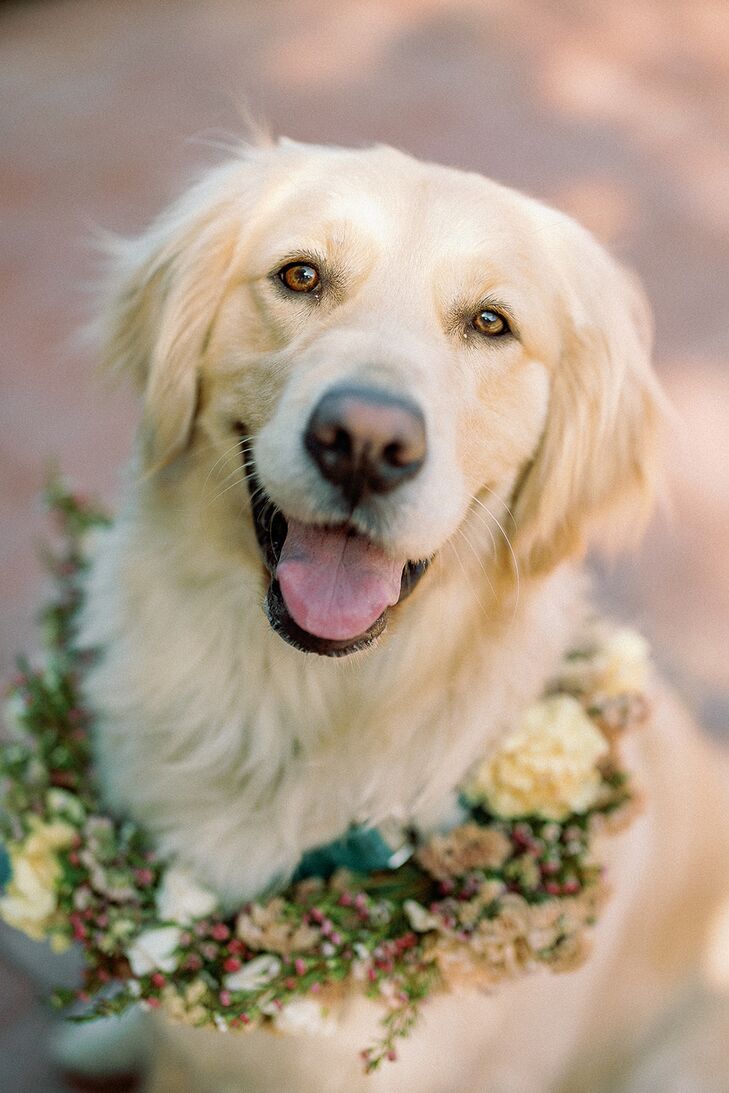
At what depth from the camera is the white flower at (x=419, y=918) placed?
2006mm

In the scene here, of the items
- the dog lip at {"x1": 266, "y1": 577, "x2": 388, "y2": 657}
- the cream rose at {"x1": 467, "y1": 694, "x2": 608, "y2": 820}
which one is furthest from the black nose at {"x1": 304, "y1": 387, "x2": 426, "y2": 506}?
the cream rose at {"x1": 467, "y1": 694, "x2": 608, "y2": 820}

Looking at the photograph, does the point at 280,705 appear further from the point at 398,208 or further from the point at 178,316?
the point at 398,208

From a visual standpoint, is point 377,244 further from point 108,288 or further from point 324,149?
point 108,288

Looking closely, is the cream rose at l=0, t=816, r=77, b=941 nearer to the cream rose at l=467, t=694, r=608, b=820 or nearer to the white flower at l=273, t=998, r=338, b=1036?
the white flower at l=273, t=998, r=338, b=1036

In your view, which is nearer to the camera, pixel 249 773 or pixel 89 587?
pixel 249 773

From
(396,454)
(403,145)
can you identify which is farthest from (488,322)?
(403,145)

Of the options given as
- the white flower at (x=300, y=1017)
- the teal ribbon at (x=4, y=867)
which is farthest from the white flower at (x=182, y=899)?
the teal ribbon at (x=4, y=867)

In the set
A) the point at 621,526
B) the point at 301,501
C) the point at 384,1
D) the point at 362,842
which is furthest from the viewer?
the point at 384,1

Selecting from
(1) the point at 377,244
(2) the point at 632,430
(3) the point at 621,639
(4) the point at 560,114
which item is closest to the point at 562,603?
(3) the point at 621,639

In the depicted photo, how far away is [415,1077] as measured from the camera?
2082mm

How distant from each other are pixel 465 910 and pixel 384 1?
622cm

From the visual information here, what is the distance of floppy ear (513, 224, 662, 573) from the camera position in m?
2.09

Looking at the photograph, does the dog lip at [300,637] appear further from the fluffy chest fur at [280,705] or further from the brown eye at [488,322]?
the brown eye at [488,322]

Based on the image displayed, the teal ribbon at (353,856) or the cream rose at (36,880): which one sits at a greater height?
the cream rose at (36,880)
